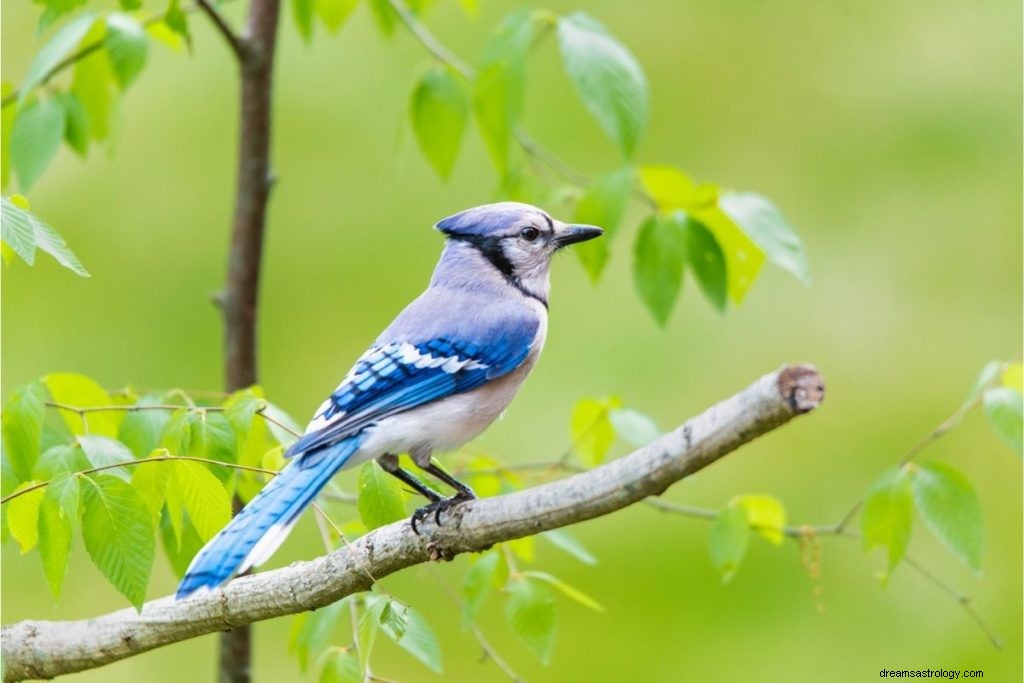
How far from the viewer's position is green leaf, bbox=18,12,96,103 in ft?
6.36

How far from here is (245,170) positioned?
2479 millimetres

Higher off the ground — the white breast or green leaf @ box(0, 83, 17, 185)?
green leaf @ box(0, 83, 17, 185)

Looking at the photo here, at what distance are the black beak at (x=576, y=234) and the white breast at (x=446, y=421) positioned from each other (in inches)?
8.2

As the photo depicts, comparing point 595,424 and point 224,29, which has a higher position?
point 224,29

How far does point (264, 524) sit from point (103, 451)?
24cm

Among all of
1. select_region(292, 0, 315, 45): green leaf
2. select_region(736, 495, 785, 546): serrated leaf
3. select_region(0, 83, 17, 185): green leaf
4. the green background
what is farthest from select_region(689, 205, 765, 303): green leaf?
the green background

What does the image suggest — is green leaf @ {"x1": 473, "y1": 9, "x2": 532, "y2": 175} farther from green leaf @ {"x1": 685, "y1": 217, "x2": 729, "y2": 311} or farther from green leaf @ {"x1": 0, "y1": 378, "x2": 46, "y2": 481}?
green leaf @ {"x1": 0, "y1": 378, "x2": 46, "y2": 481}

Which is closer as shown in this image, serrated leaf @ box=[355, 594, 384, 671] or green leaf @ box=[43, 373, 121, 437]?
serrated leaf @ box=[355, 594, 384, 671]

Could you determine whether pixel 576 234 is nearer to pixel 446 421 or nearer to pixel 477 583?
pixel 446 421

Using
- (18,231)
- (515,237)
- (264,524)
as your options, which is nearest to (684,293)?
(515,237)

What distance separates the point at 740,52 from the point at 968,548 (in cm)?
301

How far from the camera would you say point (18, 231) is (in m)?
1.38

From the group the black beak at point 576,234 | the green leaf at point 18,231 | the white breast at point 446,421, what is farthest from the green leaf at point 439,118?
the green leaf at point 18,231

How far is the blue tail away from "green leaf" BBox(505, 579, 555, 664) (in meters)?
0.33
